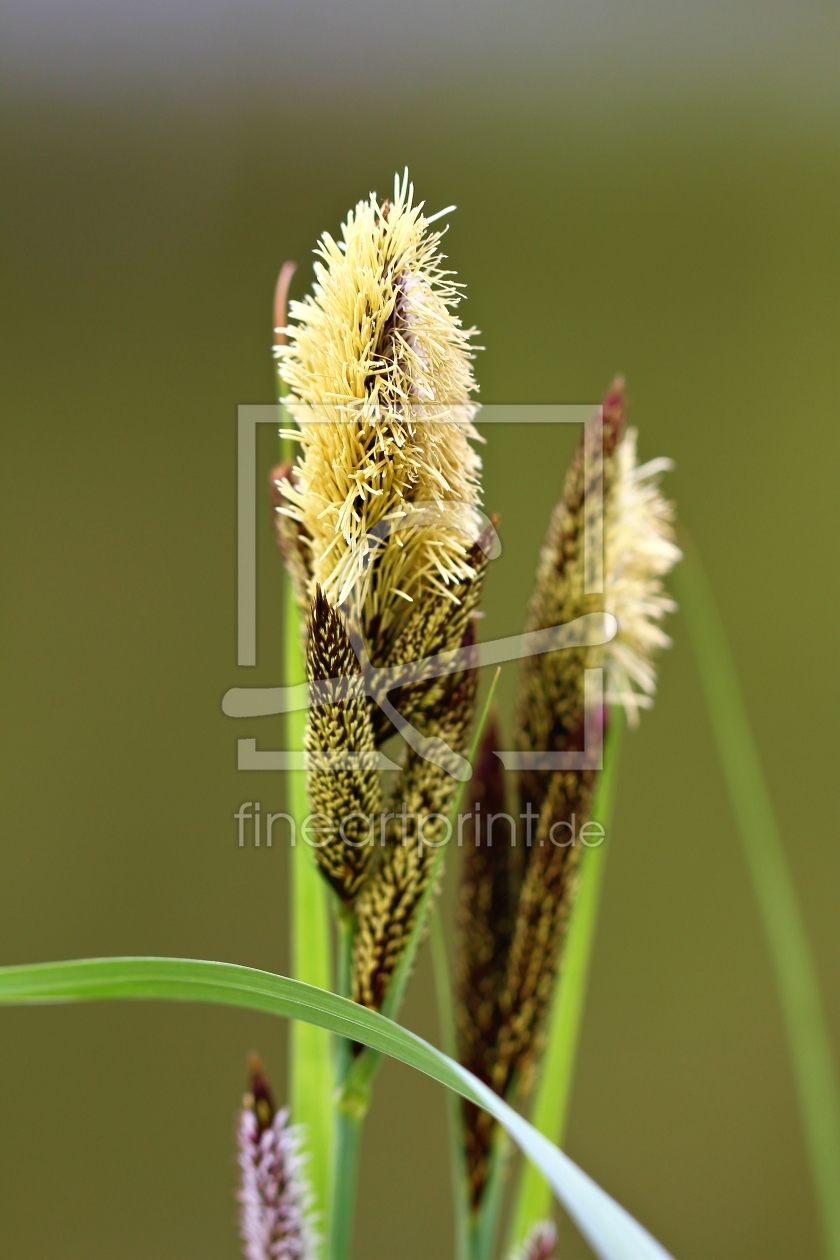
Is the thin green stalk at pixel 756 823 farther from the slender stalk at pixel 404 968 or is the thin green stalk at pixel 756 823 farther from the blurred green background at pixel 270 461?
the slender stalk at pixel 404 968

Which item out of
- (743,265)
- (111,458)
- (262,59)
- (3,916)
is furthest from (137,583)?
(743,265)

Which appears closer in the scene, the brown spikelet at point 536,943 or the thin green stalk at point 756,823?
the brown spikelet at point 536,943

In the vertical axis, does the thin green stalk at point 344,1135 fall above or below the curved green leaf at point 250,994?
below

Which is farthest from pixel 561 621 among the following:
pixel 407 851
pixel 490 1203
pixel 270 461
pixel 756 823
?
pixel 756 823

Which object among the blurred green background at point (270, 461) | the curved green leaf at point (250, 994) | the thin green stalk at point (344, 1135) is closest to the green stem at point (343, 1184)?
the thin green stalk at point (344, 1135)

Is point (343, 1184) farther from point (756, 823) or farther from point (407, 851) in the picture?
point (756, 823)

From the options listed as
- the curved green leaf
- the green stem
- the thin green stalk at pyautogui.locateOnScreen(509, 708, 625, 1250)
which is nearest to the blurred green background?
the thin green stalk at pyautogui.locateOnScreen(509, 708, 625, 1250)

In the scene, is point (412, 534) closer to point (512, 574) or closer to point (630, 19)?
point (512, 574)
